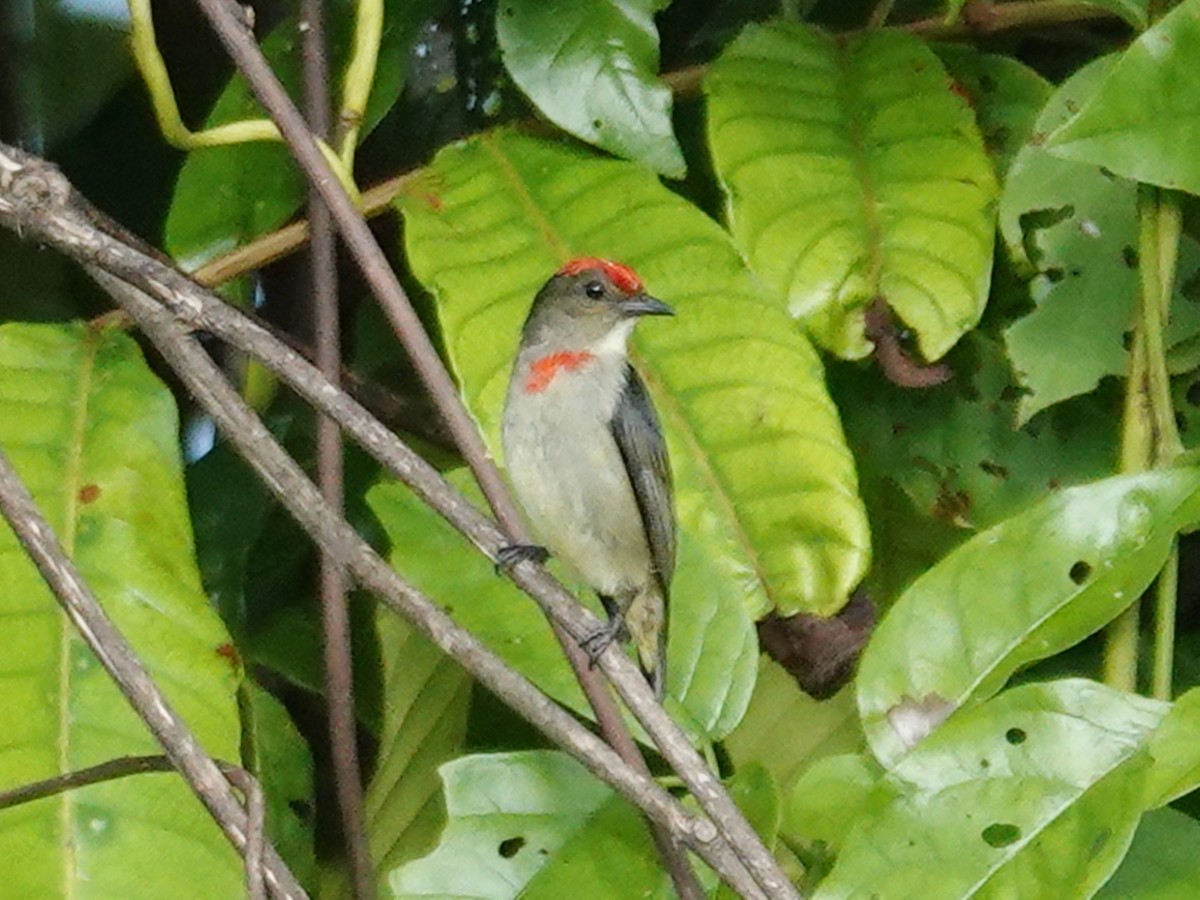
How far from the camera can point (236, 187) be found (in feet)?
8.07

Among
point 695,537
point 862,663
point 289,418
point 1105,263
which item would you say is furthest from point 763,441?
point 289,418

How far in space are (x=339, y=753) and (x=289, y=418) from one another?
2.60ft

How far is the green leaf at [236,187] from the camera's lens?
2.44 m

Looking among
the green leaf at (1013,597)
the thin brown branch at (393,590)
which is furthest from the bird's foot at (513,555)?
the green leaf at (1013,597)

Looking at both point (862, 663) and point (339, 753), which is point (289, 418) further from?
point (862, 663)

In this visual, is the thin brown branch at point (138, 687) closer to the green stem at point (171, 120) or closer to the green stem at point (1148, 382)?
the green stem at point (171, 120)

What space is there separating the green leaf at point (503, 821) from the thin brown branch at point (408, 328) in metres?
0.20

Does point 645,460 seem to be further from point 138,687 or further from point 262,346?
point 138,687

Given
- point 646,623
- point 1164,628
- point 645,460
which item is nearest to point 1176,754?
point 1164,628

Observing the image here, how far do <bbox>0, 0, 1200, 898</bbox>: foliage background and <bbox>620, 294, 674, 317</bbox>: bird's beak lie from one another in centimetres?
3

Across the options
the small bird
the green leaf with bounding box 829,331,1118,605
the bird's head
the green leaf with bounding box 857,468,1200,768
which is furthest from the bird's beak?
the green leaf with bounding box 857,468,1200,768

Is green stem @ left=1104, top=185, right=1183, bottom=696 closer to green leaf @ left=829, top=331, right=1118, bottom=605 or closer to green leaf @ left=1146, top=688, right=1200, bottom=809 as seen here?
green leaf @ left=829, top=331, right=1118, bottom=605

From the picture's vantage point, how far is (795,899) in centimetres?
132

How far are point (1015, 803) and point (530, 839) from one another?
49 centimetres
